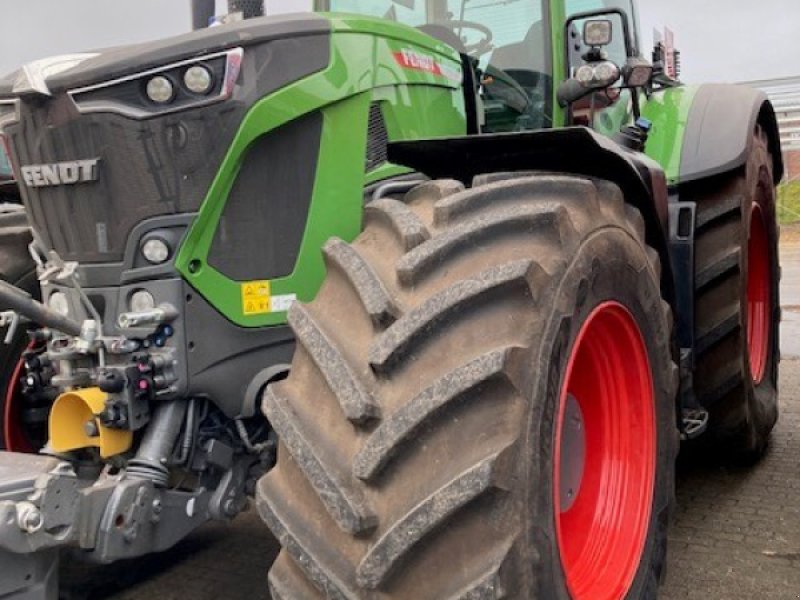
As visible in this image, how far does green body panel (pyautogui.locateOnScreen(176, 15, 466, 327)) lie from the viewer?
2305 millimetres

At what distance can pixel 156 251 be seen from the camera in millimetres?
2283

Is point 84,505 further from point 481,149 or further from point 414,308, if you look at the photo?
point 481,149

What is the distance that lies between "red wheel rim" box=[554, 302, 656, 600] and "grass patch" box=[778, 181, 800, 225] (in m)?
18.6

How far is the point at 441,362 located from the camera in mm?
1784

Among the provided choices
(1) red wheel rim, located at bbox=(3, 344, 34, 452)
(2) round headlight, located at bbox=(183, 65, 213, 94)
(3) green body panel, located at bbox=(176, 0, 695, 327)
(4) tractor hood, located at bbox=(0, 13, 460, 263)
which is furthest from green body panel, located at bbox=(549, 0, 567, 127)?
(1) red wheel rim, located at bbox=(3, 344, 34, 452)

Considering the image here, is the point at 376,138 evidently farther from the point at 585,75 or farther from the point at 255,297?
the point at 585,75

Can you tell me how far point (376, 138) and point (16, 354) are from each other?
1.57m

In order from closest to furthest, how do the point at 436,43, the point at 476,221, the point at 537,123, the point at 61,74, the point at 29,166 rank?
the point at 476,221 → the point at 61,74 → the point at 29,166 → the point at 436,43 → the point at 537,123

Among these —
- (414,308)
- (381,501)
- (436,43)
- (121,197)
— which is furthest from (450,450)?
(436,43)

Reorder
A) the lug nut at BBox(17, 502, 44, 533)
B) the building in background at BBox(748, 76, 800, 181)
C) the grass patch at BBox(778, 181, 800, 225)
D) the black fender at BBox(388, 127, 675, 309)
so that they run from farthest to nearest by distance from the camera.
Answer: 1. the grass patch at BBox(778, 181, 800, 225)
2. the building in background at BBox(748, 76, 800, 181)
3. the black fender at BBox(388, 127, 675, 309)
4. the lug nut at BBox(17, 502, 44, 533)

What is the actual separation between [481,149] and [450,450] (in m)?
1.00

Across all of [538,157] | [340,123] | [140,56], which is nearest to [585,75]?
[538,157]

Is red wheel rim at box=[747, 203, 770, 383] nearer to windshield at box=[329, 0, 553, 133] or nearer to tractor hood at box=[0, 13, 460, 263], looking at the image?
windshield at box=[329, 0, 553, 133]

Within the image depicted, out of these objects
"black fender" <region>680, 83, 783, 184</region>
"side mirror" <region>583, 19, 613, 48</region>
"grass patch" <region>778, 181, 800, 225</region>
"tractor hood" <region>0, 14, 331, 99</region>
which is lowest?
"grass patch" <region>778, 181, 800, 225</region>
